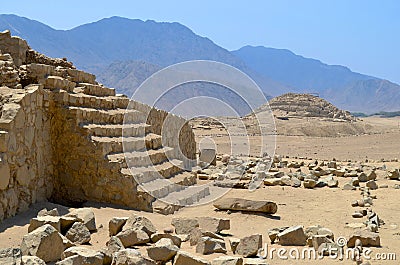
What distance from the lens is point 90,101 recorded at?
880 cm

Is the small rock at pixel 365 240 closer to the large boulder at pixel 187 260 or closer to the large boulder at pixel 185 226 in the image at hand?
the large boulder at pixel 185 226

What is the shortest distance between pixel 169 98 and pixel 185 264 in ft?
240

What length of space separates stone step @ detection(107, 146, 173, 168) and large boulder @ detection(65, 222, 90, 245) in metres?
2.38

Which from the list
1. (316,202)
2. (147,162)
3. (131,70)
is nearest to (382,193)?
(316,202)

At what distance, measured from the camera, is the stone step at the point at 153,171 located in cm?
782

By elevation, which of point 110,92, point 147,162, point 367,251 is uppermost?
point 110,92

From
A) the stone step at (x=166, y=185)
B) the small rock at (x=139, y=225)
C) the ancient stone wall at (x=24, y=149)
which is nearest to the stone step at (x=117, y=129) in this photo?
the ancient stone wall at (x=24, y=149)

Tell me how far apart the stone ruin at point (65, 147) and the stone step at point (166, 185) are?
0.02 metres

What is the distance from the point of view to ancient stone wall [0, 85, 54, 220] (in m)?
6.26

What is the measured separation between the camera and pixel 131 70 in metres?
111

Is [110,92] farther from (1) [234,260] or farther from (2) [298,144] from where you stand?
(2) [298,144]

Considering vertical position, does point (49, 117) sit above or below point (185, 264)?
above

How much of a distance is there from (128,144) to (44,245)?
402 cm

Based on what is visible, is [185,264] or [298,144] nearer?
[185,264]
